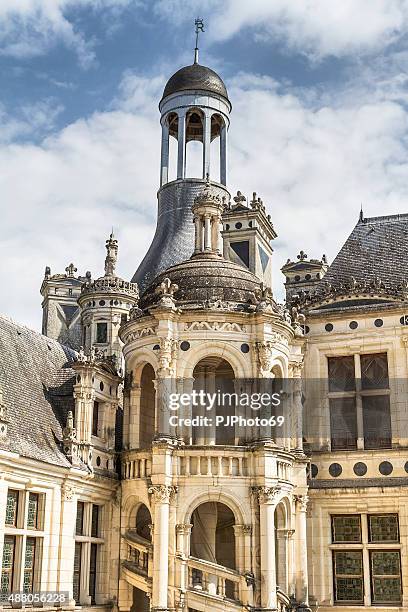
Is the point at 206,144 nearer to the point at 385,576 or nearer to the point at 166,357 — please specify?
the point at 166,357

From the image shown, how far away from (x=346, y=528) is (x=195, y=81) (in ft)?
84.6

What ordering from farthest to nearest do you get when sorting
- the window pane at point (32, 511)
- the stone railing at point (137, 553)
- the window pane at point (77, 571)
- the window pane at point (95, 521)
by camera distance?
the window pane at point (95, 521) → the stone railing at point (137, 553) → the window pane at point (77, 571) → the window pane at point (32, 511)

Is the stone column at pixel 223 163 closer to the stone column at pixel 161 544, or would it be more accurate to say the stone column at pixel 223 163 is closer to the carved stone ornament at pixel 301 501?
the carved stone ornament at pixel 301 501

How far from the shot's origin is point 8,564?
22.2 m

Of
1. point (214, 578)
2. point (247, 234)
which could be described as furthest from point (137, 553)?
point (247, 234)

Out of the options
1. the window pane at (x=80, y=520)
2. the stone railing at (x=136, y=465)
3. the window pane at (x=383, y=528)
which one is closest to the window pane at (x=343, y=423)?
the window pane at (x=383, y=528)

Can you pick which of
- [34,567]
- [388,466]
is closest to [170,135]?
[388,466]

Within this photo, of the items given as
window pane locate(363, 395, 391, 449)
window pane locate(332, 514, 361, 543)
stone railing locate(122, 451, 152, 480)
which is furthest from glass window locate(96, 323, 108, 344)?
window pane locate(332, 514, 361, 543)

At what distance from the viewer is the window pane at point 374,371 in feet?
99.1

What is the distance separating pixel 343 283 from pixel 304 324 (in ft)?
8.17

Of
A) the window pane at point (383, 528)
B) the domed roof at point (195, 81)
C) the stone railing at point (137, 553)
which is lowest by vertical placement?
the stone railing at point (137, 553)

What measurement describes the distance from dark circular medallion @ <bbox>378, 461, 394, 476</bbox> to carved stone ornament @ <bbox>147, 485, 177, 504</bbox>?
816 cm

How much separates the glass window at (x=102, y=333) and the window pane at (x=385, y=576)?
748 inches

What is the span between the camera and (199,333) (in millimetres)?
26719
